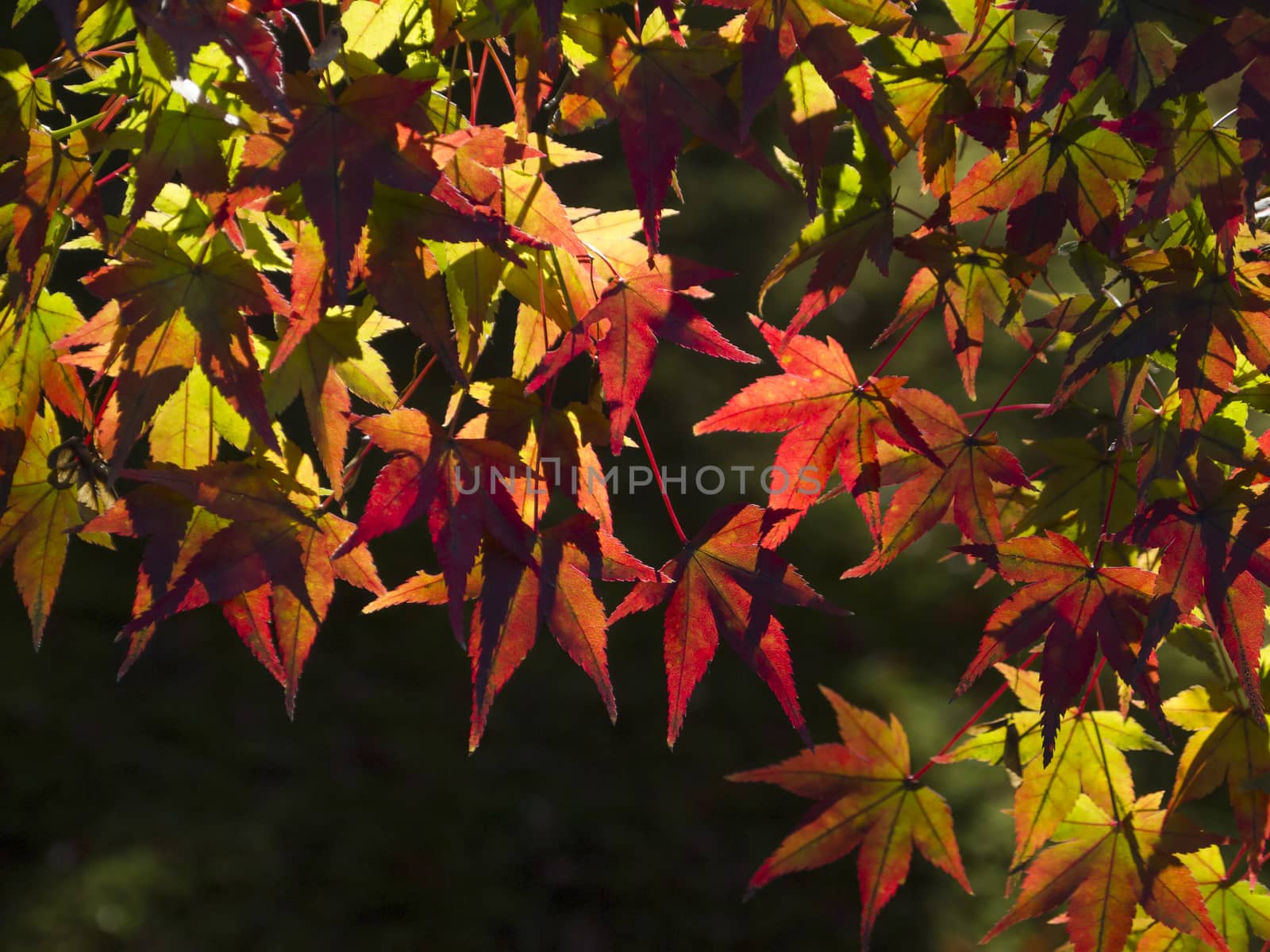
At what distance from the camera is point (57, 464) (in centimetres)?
90

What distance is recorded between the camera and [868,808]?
1.13 metres

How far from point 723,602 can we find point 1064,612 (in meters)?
0.27

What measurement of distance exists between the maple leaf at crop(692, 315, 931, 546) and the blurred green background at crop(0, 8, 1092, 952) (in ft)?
5.70

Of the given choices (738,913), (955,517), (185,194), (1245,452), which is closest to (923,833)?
(955,517)

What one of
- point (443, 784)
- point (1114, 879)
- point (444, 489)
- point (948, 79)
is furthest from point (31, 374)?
point (443, 784)

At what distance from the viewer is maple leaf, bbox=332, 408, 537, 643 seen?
29.8 inches

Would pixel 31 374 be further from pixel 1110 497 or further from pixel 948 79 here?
pixel 1110 497

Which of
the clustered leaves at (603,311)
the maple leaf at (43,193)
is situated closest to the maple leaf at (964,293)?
the clustered leaves at (603,311)

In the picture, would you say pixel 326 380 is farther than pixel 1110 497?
No

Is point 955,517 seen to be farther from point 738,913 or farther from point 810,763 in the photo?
point 738,913

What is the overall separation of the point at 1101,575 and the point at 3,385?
0.87 m

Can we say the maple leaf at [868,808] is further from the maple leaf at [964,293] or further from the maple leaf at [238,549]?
the maple leaf at [238,549]

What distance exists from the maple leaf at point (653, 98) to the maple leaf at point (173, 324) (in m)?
0.26

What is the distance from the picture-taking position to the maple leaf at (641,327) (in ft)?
2.59
